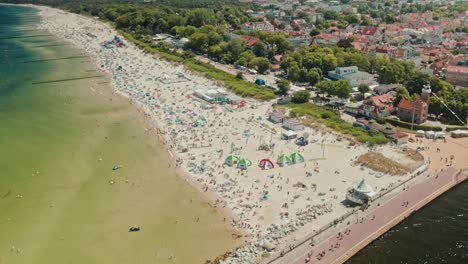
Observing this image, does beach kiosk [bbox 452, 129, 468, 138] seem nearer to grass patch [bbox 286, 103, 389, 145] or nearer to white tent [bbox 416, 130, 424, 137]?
white tent [bbox 416, 130, 424, 137]

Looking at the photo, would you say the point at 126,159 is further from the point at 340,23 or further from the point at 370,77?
the point at 340,23

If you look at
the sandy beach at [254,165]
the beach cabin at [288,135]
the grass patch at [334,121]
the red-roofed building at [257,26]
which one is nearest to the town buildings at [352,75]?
the grass patch at [334,121]

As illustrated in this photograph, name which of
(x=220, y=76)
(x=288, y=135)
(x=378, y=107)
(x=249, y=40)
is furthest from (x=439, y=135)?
(x=249, y=40)

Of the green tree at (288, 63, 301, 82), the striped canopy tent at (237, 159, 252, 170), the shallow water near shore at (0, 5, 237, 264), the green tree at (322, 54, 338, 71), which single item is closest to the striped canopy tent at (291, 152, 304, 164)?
the striped canopy tent at (237, 159, 252, 170)

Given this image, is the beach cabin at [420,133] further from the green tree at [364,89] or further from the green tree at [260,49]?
the green tree at [260,49]

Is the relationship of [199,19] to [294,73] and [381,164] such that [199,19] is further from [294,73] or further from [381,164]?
[381,164]

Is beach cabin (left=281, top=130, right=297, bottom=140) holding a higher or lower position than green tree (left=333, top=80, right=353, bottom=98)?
lower

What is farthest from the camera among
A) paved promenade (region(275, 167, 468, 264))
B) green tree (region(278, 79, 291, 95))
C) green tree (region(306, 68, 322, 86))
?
green tree (region(306, 68, 322, 86))
